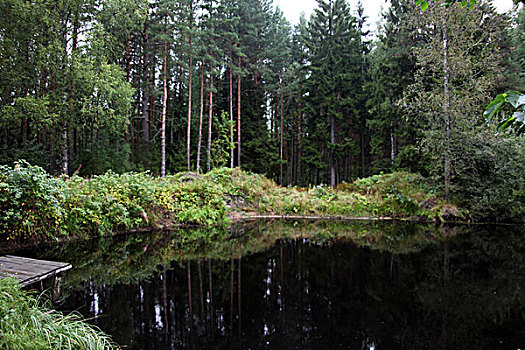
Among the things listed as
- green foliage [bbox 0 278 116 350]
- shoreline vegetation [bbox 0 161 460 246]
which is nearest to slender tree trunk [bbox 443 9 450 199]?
shoreline vegetation [bbox 0 161 460 246]

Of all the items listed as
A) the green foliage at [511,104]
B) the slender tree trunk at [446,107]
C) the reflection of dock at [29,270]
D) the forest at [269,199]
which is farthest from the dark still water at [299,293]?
the slender tree trunk at [446,107]

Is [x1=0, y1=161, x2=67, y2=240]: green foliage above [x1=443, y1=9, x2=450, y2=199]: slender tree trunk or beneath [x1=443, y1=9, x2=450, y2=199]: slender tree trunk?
beneath

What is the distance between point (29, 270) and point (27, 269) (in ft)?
0.19

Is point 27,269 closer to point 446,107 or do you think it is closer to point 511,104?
point 511,104

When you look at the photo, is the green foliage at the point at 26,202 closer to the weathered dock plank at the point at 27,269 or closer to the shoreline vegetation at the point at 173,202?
the shoreline vegetation at the point at 173,202

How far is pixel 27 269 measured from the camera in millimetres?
4094

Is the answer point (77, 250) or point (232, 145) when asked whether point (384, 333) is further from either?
point (232, 145)

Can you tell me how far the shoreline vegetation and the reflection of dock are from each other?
163cm

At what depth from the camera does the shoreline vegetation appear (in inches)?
234

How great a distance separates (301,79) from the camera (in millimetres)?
25078

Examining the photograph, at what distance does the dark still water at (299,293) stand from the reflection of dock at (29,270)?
293 millimetres

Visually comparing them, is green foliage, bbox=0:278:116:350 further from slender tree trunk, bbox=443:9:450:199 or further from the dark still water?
slender tree trunk, bbox=443:9:450:199

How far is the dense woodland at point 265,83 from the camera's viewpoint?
12.7 m

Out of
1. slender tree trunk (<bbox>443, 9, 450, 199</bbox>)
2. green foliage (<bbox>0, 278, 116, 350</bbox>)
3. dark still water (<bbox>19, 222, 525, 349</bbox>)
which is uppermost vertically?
slender tree trunk (<bbox>443, 9, 450, 199</bbox>)
